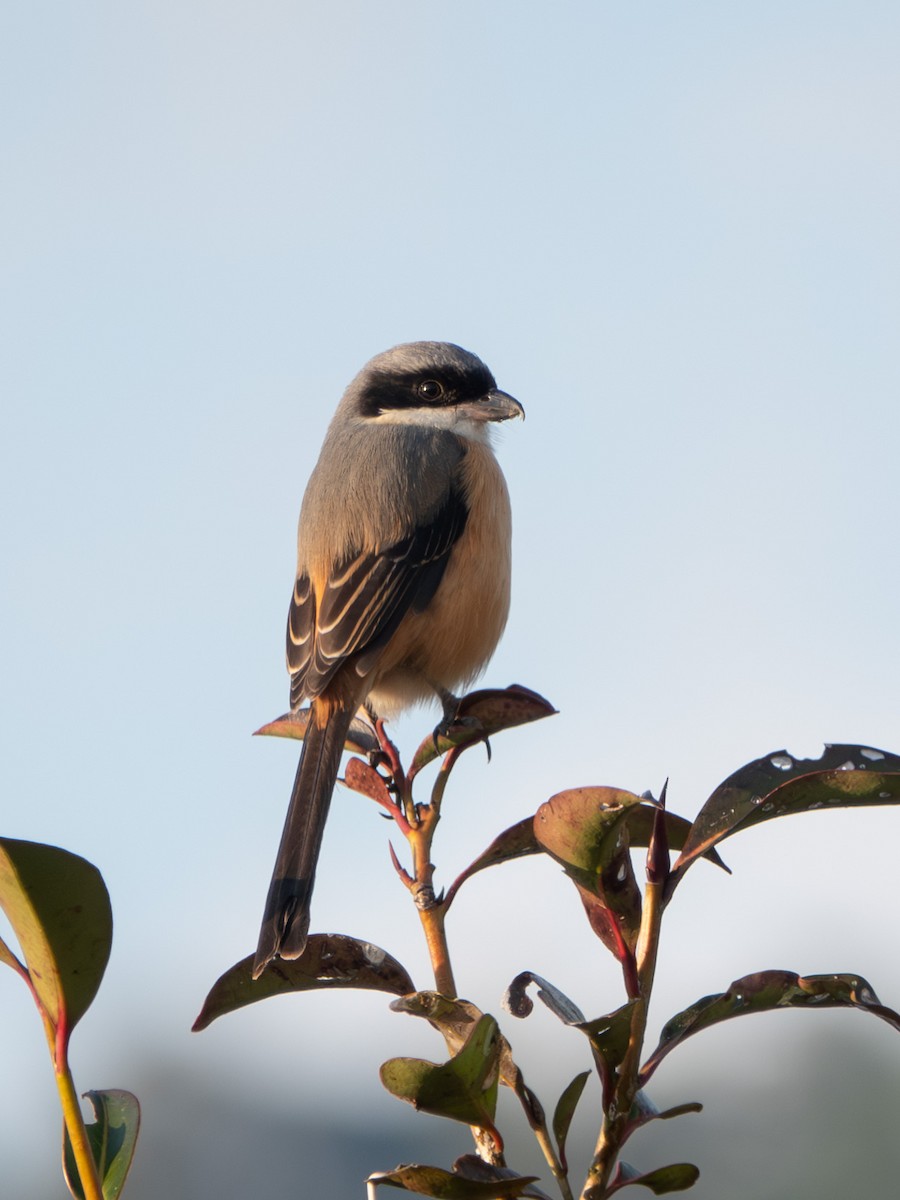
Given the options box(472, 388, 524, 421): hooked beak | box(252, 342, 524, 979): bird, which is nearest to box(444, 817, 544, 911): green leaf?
box(252, 342, 524, 979): bird

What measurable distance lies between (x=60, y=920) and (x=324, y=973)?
428 millimetres

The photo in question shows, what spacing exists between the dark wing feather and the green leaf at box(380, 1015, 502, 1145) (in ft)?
7.86

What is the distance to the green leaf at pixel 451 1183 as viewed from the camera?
1.70 m

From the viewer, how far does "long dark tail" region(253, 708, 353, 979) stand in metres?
2.82

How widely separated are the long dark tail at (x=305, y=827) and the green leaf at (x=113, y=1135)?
0.54 meters

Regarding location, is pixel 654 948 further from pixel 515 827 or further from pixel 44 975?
pixel 44 975

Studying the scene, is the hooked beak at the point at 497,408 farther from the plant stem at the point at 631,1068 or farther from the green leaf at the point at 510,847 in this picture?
the plant stem at the point at 631,1068

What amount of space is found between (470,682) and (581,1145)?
16.0 m

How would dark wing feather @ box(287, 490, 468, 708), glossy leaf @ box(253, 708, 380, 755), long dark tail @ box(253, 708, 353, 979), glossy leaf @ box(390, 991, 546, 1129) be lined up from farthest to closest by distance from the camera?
dark wing feather @ box(287, 490, 468, 708)
glossy leaf @ box(253, 708, 380, 755)
long dark tail @ box(253, 708, 353, 979)
glossy leaf @ box(390, 991, 546, 1129)

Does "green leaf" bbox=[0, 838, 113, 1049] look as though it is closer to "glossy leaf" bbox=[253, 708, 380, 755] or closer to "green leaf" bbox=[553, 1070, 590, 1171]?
"green leaf" bbox=[553, 1070, 590, 1171]

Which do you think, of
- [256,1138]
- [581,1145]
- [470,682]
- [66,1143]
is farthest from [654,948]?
[256,1138]

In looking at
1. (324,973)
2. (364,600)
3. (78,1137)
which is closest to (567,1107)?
(324,973)

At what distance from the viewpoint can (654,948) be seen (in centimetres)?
185

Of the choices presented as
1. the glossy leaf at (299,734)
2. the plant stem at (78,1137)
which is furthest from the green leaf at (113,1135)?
the glossy leaf at (299,734)
